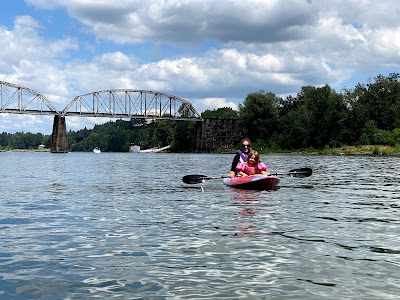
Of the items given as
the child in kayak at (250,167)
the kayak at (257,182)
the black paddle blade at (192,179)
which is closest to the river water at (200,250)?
the kayak at (257,182)

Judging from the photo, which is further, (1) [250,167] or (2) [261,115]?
(2) [261,115]

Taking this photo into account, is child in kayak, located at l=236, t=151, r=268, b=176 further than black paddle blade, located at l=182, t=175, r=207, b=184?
No

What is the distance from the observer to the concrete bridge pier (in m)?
150

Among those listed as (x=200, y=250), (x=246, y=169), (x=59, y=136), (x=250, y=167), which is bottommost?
(x=200, y=250)

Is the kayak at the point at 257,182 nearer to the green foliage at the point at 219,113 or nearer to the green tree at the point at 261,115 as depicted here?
the green tree at the point at 261,115

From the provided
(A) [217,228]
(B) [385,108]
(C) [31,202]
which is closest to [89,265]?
(A) [217,228]

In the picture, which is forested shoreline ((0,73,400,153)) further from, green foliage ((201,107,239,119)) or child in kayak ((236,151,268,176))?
child in kayak ((236,151,268,176))

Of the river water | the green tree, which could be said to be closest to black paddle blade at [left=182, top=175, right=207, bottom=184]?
the river water

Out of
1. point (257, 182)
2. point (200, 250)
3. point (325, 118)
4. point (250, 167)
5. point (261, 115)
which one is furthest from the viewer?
point (261, 115)

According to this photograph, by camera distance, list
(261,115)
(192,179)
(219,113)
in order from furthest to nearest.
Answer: (219,113) < (261,115) < (192,179)

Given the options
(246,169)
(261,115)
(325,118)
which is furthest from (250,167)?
(261,115)

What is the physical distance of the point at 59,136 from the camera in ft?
494

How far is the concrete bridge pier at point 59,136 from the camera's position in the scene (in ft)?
493

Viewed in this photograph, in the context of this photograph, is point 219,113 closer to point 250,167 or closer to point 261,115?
point 261,115
